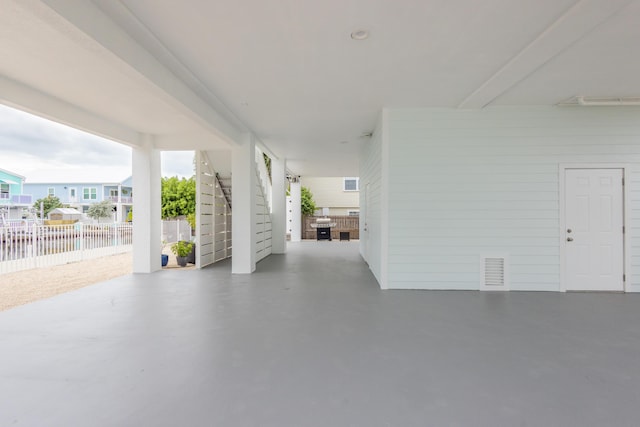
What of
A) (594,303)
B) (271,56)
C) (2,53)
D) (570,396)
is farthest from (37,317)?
(594,303)

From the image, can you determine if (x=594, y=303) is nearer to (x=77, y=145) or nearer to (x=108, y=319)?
(x=108, y=319)

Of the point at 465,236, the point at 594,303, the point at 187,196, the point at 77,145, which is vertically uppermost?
the point at 77,145

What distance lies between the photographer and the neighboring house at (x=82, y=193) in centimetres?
1931

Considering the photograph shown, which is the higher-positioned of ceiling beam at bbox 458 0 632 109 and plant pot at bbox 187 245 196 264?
ceiling beam at bbox 458 0 632 109

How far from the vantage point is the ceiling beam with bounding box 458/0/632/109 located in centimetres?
242

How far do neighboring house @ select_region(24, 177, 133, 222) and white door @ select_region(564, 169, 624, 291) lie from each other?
2176 centimetres

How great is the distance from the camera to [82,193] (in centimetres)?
1997

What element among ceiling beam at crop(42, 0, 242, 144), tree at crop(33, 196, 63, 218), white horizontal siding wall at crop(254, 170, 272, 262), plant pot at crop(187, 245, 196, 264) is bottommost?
plant pot at crop(187, 245, 196, 264)

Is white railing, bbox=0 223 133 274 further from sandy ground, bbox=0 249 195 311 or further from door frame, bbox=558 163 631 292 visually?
door frame, bbox=558 163 631 292

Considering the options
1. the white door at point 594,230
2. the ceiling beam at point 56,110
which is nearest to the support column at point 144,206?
the ceiling beam at point 56,110

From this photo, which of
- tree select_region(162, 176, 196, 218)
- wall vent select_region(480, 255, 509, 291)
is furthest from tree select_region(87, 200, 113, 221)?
wall vent select_region(480, 255, 509, 291)

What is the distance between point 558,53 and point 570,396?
3.25 meters

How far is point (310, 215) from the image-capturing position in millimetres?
15430

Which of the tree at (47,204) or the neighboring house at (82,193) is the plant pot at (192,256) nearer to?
the neighboring house at (82,193)
